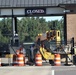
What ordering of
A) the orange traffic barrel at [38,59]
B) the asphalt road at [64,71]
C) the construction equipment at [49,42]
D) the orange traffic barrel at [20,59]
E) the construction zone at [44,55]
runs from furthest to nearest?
the construction equipment at [49,42], the construction zone at [44,55], the orange traffic barrel at [38,59], the orange traffic barrel at [20,59], the asphalt road at [64,71]

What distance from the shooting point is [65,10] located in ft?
118

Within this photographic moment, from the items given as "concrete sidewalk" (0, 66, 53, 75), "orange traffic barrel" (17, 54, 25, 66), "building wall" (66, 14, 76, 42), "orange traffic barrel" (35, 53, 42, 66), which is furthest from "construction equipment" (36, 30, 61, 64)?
"concrete sidewalk" (0, 66, 53, 75)

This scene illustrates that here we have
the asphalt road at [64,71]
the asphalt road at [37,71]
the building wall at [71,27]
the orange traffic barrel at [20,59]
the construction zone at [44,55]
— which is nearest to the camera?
the asphalt road at [64,71]

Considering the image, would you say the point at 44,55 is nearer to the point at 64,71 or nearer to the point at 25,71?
the point at 25,71

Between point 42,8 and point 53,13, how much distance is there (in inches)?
49.7

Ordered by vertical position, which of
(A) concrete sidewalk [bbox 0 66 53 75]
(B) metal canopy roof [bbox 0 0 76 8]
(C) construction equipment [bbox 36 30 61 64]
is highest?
(B) metal canopy roof [bbox 0 0 76 8]

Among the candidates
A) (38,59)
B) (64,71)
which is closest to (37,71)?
(64,71)

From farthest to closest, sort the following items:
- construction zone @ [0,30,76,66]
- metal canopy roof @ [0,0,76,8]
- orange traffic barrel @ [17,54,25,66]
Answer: metal canopy roof @ [0,0,76,8], construction zone @ [0,30,76,66], orange traffic barrel @ [17,54,25,66]

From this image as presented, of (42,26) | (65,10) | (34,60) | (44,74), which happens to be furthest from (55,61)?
(42,26)

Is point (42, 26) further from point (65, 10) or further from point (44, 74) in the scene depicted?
point (44, 74)

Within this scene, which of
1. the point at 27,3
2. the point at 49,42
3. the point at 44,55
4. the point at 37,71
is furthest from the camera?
the point at 27,3

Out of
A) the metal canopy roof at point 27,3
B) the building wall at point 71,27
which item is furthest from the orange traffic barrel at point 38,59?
the metal canopy roof at point 27,3

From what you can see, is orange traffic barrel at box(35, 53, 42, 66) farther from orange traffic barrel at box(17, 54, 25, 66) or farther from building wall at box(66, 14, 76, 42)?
building wall at box(66, 14, 76, 42)

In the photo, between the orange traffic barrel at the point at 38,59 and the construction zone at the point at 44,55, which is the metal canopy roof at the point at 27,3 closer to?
the construction zone at the point at 44,55
